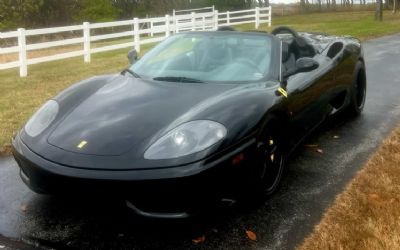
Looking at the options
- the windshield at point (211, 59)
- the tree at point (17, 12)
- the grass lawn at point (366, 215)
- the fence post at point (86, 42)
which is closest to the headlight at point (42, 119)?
the windshield at point (211, 59)

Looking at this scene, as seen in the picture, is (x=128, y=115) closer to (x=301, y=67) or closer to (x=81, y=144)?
(x=81, y=144)

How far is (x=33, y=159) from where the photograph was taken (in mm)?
3219

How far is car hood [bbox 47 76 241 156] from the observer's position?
3189 millimetres

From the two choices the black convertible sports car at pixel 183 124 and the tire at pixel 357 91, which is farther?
the tire at pixel 357 91

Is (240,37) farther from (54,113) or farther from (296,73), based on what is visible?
(54,113)

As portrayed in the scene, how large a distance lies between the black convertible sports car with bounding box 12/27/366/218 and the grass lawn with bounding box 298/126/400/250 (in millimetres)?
578

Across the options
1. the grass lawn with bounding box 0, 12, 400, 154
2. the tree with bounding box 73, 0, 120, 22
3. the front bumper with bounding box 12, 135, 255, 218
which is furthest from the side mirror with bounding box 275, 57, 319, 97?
the tree with bounding box 73, 0, 120, 22

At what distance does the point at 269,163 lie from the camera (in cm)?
384

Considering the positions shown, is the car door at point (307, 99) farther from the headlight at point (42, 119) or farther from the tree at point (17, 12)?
the tree at point (17, 12)

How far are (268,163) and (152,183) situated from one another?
4.04ft

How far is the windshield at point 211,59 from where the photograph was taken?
13.9 feet

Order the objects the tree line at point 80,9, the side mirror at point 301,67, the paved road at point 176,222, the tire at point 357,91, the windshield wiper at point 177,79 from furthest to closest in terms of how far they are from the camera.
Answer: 1. the tree line at point 80,9
2. the tire at point 357,91
3. the side mirror at point 301,67
4. the windshield wiper at point 177,79
5. the paved road at point 176,222

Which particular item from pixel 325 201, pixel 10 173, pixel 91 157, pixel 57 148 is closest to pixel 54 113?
pixel 57 148

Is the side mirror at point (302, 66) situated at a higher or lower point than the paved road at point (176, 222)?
higher
